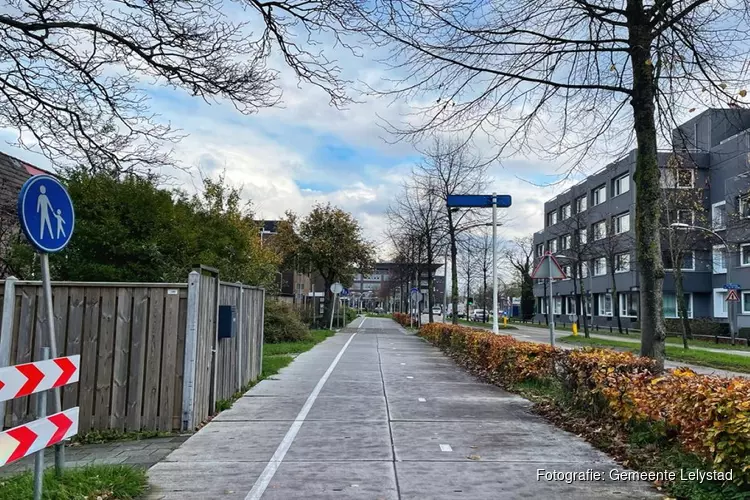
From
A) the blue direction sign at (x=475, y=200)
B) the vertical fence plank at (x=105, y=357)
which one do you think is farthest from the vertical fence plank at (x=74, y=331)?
the blue direction sign at (x=475, y=200)

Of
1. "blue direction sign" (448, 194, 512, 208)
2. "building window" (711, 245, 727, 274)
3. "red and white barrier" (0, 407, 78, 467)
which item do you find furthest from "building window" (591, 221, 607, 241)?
"red and white barrier" (0, 407, 78, 467)

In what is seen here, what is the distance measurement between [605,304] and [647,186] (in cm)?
5207

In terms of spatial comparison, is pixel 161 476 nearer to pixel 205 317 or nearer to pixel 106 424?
pixel 106 424

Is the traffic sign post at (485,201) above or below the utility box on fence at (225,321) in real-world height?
above

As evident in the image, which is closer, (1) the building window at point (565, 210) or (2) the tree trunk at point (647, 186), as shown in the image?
(2) the tree trunk at point (647, 186)

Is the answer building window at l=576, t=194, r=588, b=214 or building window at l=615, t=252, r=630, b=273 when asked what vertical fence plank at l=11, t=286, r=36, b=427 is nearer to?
building window at l=615, t=252, r=630, b=273

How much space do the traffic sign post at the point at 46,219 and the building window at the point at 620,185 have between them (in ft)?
162

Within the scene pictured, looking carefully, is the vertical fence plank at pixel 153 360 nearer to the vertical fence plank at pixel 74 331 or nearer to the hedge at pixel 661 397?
the vertical fence plank at pixel 74 331

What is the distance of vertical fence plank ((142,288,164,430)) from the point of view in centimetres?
767

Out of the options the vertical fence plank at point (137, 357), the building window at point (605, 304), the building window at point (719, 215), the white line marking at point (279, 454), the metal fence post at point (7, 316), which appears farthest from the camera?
the building window at point (605, 304)

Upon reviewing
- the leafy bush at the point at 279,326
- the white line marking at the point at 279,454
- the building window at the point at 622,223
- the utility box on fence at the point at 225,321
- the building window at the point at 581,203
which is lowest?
the white line marking at the point at 279,454

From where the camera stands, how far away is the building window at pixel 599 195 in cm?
5538

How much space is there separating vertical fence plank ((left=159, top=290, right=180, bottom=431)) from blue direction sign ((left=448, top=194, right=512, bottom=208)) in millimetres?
10249

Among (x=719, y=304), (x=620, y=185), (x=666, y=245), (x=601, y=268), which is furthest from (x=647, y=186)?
(x=601, y=268)
